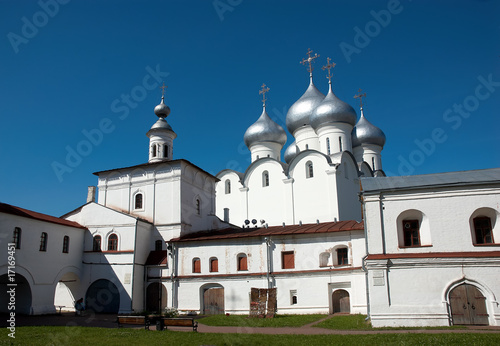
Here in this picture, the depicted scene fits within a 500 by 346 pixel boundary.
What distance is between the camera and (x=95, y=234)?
2380cm

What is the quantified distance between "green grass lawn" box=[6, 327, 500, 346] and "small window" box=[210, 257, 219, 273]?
9.13m

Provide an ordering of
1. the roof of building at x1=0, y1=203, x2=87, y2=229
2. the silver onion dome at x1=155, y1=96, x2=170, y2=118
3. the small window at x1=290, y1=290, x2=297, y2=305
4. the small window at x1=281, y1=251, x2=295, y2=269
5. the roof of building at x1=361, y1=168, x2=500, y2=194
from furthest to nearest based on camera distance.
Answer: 1. the silver onion dome at x1=155, y1=96, x2=170, y2=118
2. the small window at x1=281, y1=251, x2=295, y2=269
3. the small window at x1=290, y1=290, x2=297, y2=305
4. the roof of building at x1=0, y1=203, x2=87, y2=229
5. the roof of building at x1=361, y1=168, x2=500, y2=194

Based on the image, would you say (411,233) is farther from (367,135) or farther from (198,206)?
(367,135)

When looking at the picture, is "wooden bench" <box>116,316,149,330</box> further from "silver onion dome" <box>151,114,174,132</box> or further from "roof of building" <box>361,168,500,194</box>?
"silver onion dome" <box>151,114,174,132</box>

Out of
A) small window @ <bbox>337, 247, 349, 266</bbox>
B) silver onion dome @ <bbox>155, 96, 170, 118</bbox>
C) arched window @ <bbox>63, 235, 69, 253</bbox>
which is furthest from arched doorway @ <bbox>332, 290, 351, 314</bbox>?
silver onion dome @ <bbox>155, 96, 170, 118</bbox>

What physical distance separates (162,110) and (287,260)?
14.5 metres

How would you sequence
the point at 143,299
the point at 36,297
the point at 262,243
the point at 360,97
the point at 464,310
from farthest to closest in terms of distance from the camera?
the point at 360,97, the point at 143,299, the point at 262,243, the point at 36,297, the point at 464,310

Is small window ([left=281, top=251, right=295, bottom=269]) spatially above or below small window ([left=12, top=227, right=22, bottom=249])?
below

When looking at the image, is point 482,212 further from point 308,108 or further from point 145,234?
point 308,108

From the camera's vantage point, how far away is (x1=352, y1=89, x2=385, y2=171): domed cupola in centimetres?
3725

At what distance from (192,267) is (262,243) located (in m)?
4.21

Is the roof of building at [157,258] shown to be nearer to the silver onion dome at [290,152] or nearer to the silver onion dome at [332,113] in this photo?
the silver onion dome at [332,113]

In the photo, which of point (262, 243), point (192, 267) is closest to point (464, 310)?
point (262, 243)

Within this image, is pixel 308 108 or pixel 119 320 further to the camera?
pixel 308 108
